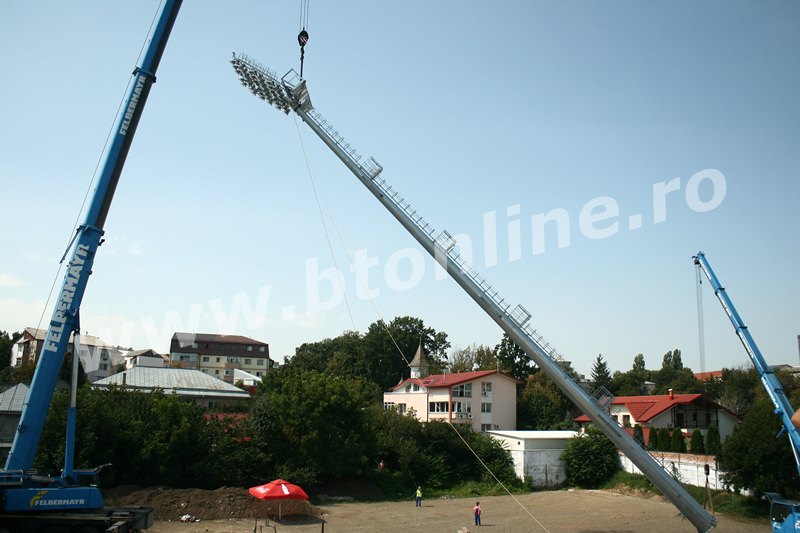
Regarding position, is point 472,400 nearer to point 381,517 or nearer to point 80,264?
point 381,517

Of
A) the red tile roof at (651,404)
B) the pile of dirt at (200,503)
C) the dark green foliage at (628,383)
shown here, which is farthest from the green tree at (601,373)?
the pile of dirt at (200,503)

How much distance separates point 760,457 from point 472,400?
28293mm

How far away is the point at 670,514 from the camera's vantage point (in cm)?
3316

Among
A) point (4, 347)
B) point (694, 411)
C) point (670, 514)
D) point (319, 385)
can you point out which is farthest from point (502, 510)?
Result: point (4, 347)

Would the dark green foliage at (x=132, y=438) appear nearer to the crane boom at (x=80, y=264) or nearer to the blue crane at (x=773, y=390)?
the crane boom at (x=80, y=264)

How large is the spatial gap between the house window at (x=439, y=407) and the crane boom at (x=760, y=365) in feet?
104

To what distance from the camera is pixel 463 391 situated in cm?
5609

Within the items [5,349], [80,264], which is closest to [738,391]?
[80,264]

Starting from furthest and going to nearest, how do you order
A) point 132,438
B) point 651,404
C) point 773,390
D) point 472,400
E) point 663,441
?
1. point 472,400
2. point 651,404
3. point 663,441
4. point 132,438
5. point 773,390

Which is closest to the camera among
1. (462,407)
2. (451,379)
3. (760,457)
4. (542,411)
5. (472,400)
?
(760,457)

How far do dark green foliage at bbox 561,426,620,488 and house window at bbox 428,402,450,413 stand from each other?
13.5m

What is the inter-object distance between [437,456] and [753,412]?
21681 mm

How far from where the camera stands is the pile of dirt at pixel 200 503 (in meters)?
28.1

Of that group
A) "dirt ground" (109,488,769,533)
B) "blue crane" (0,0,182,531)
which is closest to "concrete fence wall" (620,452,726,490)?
"dirt ground" (109,488,769,533)
